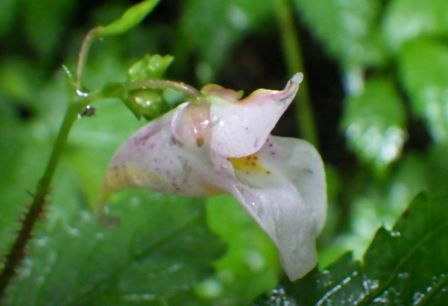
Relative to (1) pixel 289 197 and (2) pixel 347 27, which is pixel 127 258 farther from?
(2) pixel 347 27

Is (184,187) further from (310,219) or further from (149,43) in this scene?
(149,43)

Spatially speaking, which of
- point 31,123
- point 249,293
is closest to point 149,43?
point 31,123

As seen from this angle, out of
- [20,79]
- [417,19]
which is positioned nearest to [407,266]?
[417,19]

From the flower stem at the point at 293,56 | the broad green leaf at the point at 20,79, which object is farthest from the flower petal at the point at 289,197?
the broad green leaf at the point at 20,79

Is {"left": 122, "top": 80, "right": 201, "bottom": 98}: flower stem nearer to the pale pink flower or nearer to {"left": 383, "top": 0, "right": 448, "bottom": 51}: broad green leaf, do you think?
the pale pink flower

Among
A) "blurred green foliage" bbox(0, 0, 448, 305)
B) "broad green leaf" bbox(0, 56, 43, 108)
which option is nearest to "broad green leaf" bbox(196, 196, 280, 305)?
"blurred green foliage" bbox(0, 0, 448, 305)

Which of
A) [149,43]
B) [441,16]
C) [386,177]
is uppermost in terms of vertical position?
[149,43]

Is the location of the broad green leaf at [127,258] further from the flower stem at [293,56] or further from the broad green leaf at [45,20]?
the broad green leaf at [45,20]
